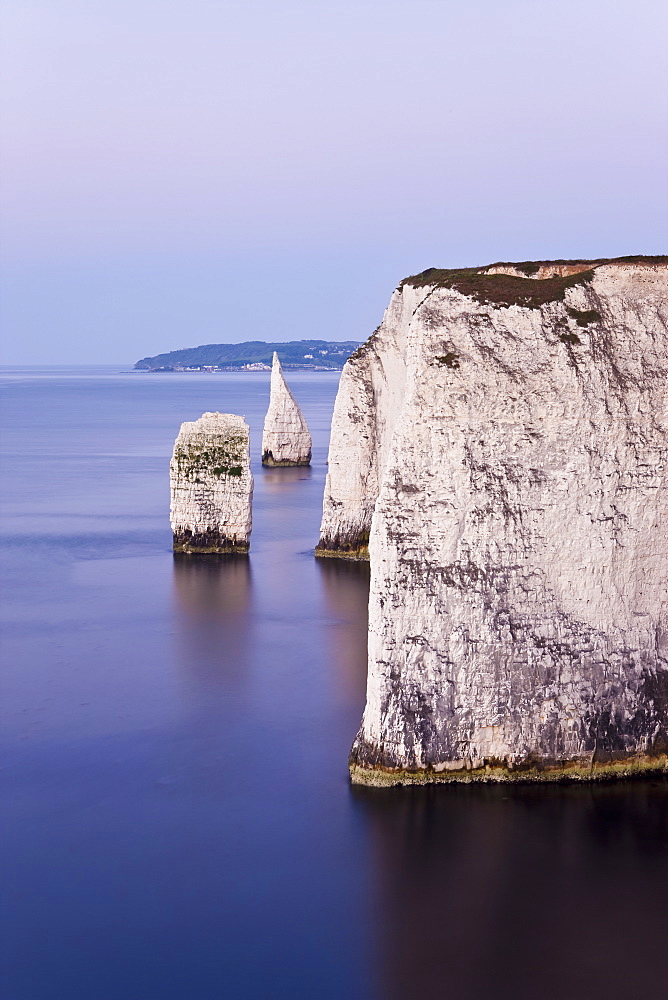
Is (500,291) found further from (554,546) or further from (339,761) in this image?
(339,761)

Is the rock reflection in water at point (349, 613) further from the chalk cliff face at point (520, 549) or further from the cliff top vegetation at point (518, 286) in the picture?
the cliff top vegetation at point (518, 286)

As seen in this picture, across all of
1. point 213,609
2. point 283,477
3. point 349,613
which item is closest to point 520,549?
point 349,613

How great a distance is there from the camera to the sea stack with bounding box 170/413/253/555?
36531 millimetres

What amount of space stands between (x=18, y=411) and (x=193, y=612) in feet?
345

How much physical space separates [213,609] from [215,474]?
542cm

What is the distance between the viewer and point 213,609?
1303 inches

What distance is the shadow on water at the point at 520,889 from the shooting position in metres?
14.5

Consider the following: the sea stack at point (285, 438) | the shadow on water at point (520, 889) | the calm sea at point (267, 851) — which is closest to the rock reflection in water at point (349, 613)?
the calm sea at point (267, 851)

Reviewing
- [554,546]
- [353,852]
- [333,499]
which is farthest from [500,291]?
[333,499]

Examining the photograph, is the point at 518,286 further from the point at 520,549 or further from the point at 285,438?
the point at 285,438

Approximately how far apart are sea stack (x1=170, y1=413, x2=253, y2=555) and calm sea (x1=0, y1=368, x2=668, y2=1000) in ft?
23.8

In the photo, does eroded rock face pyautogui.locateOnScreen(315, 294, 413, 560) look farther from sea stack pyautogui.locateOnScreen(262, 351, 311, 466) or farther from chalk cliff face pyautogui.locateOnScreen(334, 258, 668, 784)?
sea stack pyautogui.locateOnScreen(262, 351, 311, 466)

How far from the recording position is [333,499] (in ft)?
127

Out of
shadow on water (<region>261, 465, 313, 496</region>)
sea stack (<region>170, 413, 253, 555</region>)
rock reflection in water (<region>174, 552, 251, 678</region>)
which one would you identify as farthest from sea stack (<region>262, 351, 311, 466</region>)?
rock reflection in water (<region>174, 552, 251, 678</region>)
